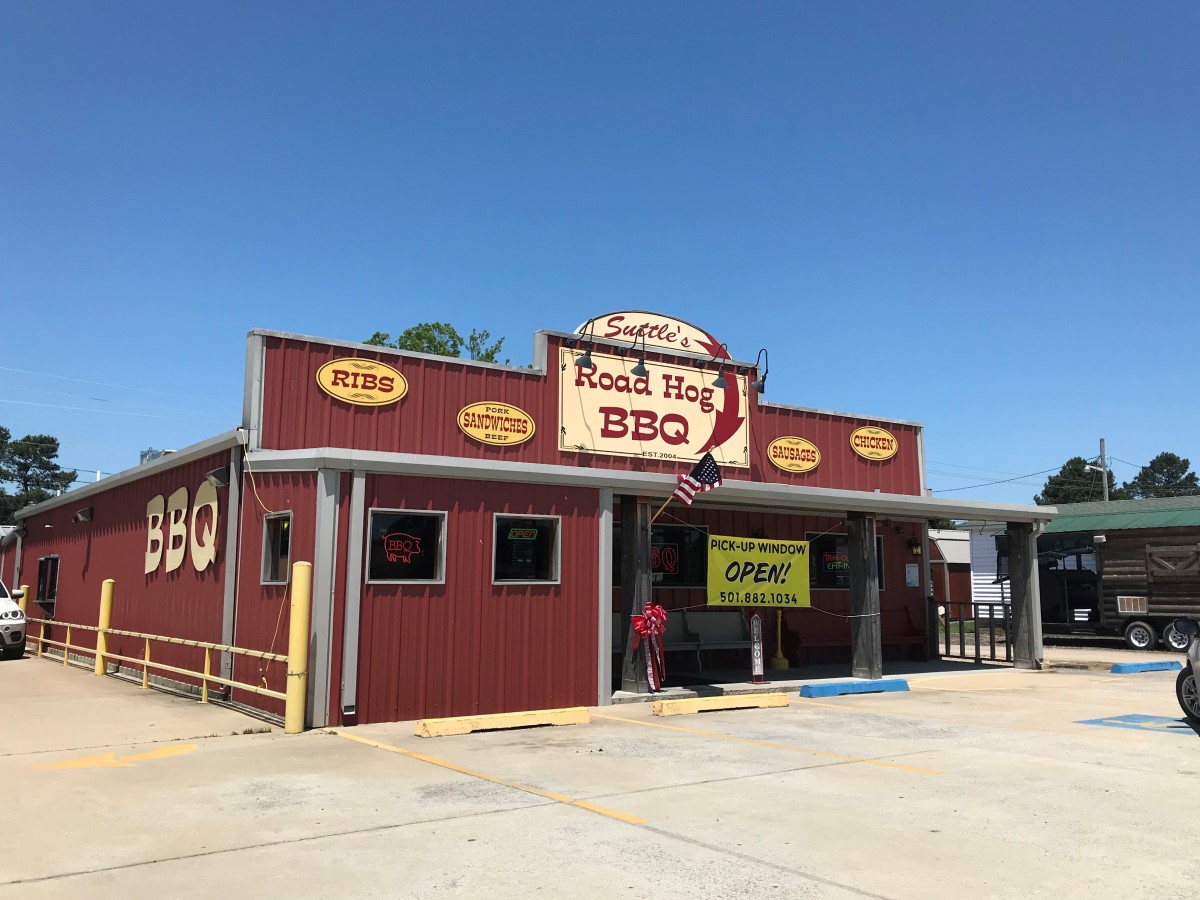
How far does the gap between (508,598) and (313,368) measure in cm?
458

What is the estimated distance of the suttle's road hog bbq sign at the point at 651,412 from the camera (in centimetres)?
1612

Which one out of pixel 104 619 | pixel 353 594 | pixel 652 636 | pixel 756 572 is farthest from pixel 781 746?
pixel 104 619

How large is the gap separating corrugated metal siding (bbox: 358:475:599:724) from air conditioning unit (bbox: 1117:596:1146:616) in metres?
18.0

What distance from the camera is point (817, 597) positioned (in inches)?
744

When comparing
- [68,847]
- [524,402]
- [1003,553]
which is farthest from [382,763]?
[1003,553]

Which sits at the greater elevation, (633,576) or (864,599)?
(633,576)

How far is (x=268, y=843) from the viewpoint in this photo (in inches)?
231

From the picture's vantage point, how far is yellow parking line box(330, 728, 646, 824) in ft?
21.6

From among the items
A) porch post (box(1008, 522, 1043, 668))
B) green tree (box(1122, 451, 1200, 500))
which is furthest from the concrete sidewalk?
green tree (box(1122, 451, 1200, 500))

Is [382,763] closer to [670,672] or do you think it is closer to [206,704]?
[206,704]

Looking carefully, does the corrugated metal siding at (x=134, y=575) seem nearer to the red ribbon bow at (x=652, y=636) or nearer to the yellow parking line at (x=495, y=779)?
the yellow parking line at (x=495, y=779)

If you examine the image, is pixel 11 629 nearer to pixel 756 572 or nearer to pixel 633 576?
pixel 633 576

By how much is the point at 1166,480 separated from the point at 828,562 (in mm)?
92956

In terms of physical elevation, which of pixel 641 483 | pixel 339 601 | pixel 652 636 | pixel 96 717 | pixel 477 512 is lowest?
pixel 96 717
